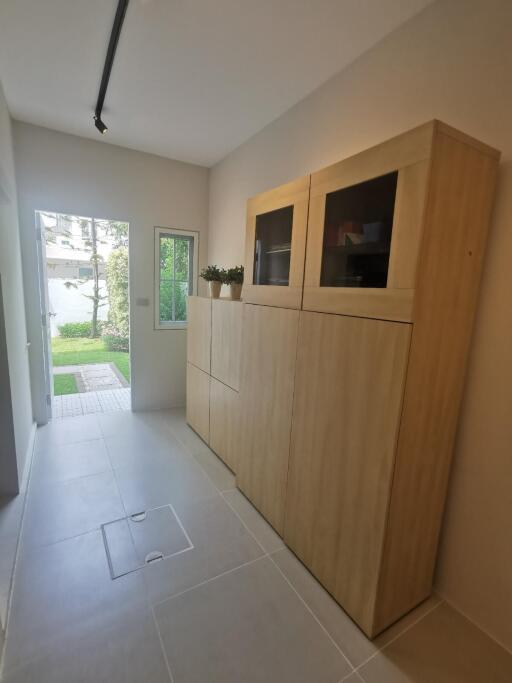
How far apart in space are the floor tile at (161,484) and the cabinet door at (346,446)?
0.89 m

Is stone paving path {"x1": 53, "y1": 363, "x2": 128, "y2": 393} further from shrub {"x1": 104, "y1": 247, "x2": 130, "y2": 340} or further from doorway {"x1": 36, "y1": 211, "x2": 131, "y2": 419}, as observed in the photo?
shrub {"x1": 104, "y1": 247, "x2": 130, "y2": 340}

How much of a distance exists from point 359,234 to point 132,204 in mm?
2906

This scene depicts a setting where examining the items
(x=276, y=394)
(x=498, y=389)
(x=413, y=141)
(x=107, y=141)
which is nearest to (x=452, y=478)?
(x=498, y=389)

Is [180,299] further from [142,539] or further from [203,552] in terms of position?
[203,552]

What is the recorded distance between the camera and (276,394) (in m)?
1.98

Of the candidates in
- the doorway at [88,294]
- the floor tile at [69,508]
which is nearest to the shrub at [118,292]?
the doorway at [88,294]

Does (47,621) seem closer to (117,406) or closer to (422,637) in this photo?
(422,637)

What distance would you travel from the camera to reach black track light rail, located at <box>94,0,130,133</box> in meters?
1.64

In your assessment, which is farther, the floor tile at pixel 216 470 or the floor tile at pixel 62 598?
the floor tile at pixel 216 470

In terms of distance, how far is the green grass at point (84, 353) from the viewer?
636 cm

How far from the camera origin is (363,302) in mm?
1393

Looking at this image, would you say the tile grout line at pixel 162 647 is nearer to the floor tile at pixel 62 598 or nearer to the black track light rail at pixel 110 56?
the floor tile at pixel 62 598

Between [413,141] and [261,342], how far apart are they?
1284 millimetres

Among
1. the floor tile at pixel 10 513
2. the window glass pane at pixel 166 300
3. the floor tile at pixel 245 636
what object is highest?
the window glass pane at pixel 166 300
